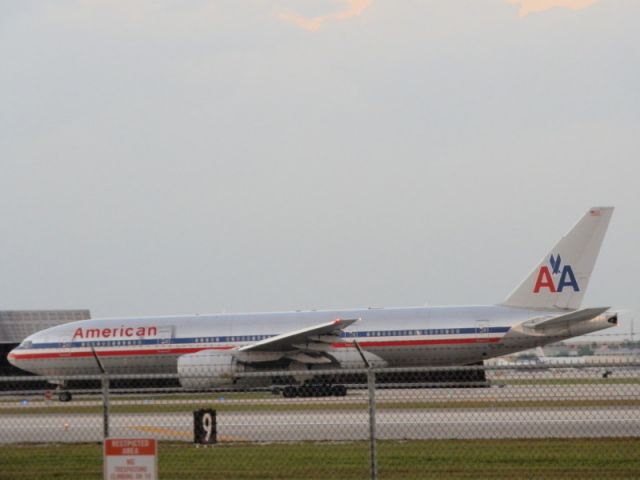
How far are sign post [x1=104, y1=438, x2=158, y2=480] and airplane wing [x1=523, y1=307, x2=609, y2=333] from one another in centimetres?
2566

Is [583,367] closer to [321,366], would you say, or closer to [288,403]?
[288,403]

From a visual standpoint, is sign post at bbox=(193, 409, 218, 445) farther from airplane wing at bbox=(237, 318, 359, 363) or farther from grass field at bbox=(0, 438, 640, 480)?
airplane wing at bbox=(237, 318, 359, 363)

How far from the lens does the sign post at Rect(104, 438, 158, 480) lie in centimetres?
888

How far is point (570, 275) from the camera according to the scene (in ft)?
118

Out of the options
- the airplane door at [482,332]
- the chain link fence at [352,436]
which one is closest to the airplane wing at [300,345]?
the airplane door at [482,332]

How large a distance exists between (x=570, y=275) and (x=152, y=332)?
12991 mm

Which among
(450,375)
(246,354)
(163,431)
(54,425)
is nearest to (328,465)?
(163,431)

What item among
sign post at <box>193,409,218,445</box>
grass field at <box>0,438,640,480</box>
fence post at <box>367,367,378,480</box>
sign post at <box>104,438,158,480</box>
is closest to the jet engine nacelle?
sign post at <box>193,409,218,445</box>

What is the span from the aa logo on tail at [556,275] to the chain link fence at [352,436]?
14039 millimetres

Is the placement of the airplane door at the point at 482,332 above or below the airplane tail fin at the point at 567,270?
below

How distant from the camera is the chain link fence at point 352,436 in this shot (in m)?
13.3

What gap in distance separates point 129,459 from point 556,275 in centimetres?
2815

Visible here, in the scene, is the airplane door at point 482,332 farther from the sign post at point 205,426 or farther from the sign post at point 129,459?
the sign post at point 129,459

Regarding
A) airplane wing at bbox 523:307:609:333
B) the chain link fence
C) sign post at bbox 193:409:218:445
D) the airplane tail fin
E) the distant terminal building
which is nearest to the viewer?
the chain link fence
